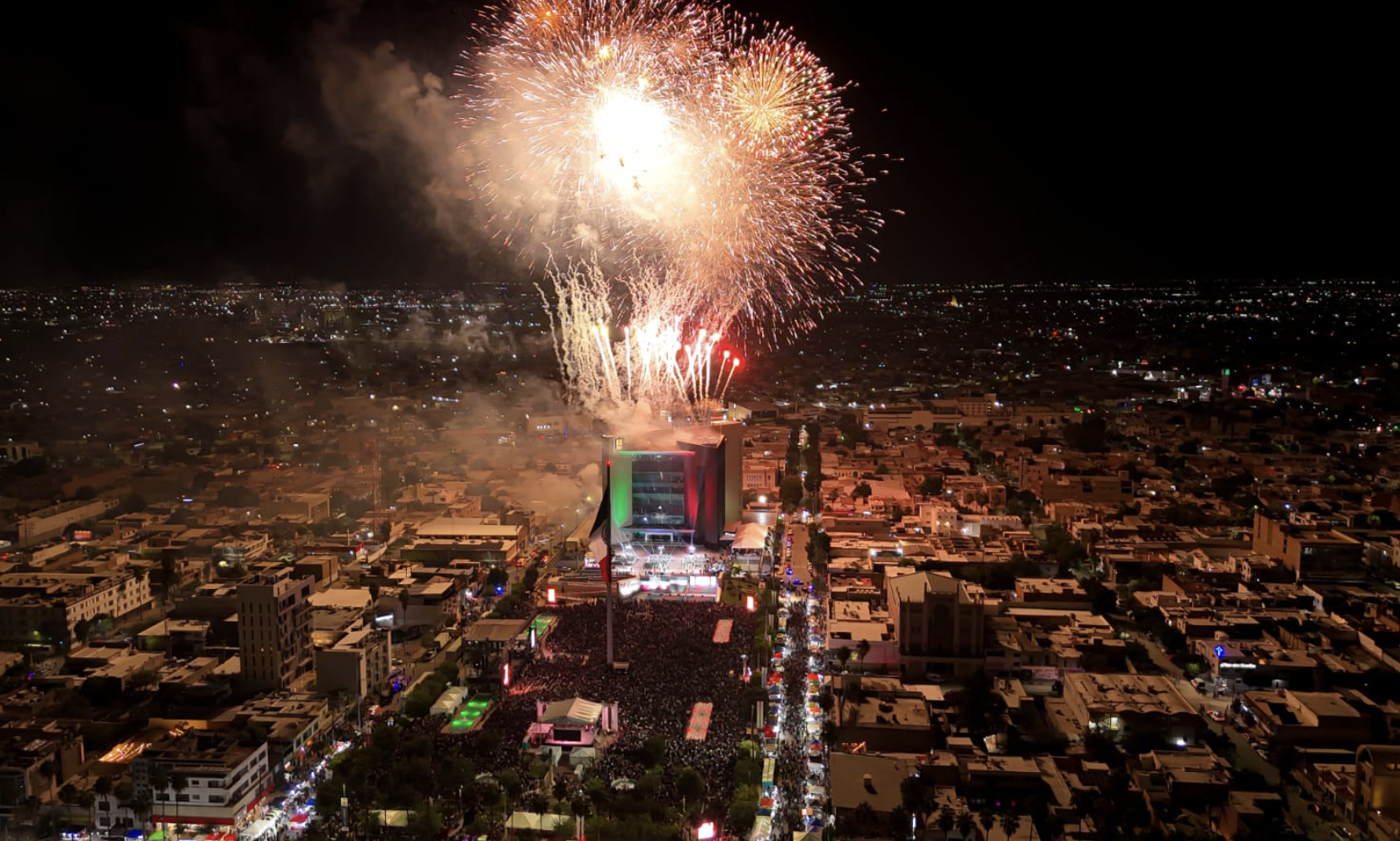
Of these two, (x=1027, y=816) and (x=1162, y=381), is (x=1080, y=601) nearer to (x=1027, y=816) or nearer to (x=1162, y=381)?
(x=1027, y=816)

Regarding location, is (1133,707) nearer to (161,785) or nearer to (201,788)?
(201,788)

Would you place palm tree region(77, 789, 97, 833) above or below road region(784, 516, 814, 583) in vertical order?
below

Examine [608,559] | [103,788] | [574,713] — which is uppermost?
[608,559]

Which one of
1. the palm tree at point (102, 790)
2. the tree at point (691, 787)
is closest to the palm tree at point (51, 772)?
the palm tree at point (102, 790)

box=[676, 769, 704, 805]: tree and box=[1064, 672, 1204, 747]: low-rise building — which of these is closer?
box=[676, 769, 704, 805]: tree

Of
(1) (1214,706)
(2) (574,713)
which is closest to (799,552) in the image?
(1) (1214,706)

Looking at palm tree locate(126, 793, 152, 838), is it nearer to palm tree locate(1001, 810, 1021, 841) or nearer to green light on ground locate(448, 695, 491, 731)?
green light on ground locate(448, 695, 491, 731)

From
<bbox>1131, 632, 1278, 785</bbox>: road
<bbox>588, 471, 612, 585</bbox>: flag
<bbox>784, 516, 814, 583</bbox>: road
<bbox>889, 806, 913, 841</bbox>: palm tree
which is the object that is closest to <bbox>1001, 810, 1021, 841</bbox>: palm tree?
<bbox>889, 806, 913, 841</bbox>: palm tree
